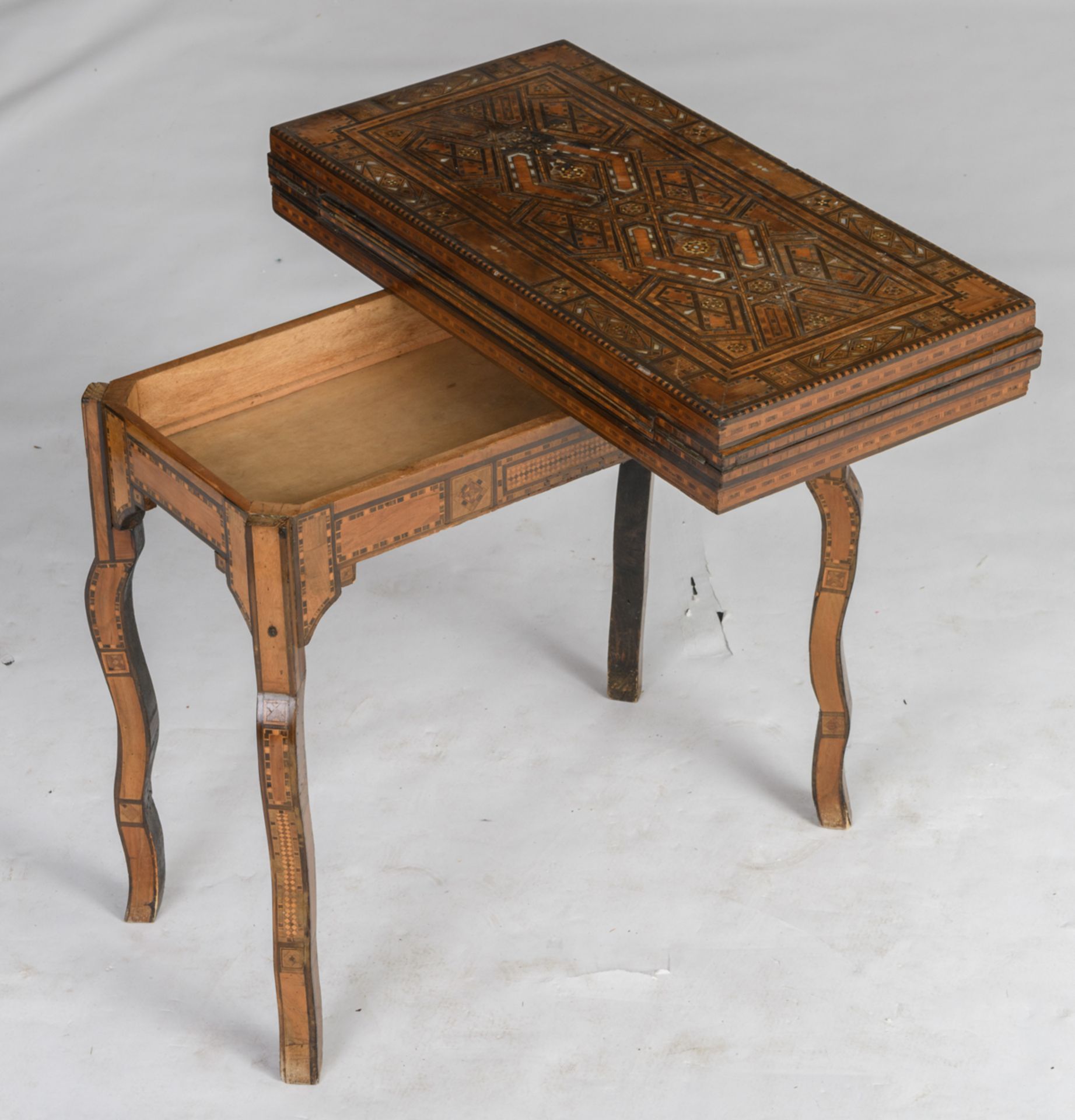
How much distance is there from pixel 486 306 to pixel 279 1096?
3.83 feet

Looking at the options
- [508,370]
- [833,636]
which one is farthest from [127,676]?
[833,636]

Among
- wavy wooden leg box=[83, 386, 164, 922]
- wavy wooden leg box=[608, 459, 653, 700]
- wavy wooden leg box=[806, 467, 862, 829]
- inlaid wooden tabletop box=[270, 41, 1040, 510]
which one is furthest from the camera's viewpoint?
wavy wooden leg box=[608, 459, 653, 700]

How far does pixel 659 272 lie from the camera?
3.04 metres

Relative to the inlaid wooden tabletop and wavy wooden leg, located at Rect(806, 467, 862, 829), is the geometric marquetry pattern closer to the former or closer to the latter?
the inlaid wooden tabletop

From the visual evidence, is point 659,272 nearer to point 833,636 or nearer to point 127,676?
point 833,636

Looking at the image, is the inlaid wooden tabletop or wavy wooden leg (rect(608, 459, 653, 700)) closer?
the inlaid wooden tabletop

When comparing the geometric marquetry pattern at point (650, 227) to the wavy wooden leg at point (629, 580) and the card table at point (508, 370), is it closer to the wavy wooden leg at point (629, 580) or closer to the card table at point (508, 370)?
the card table at point (508, 370)

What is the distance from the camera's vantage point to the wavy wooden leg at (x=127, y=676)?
3.14 metres

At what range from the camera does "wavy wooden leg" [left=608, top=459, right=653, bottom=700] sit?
3766mm

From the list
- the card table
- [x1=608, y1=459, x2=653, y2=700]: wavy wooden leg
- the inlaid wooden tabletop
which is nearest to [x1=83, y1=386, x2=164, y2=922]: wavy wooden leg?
the card table

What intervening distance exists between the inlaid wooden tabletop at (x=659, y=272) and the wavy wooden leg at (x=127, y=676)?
0.52m

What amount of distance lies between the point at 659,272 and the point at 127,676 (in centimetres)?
99

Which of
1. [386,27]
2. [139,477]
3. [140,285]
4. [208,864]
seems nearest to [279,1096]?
[208,864]

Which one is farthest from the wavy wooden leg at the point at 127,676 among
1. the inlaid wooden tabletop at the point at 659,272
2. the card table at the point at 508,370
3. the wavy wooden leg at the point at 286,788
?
the inlaid wooden tabletop at the point at 659,272
